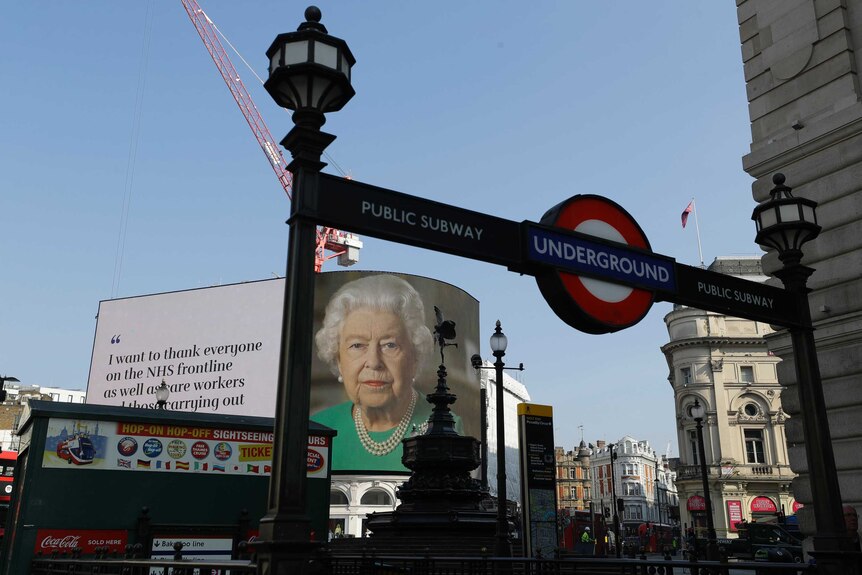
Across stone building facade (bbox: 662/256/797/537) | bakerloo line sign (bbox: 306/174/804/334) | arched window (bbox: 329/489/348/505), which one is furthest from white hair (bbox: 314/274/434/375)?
bakerloo line sign (bbox: 306/174/804/334)

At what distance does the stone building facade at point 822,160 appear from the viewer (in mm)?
12391

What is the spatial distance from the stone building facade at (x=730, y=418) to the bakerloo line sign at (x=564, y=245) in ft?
186

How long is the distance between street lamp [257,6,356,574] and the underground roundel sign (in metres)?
2.17

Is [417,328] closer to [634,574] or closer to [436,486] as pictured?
[436,486]

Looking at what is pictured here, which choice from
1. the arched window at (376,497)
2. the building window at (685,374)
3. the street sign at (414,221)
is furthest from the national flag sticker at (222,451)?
the arched window at (376,497)

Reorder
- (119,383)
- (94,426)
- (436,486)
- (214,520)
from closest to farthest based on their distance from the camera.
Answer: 1. (94,426)
2. (214,520)
3. (436,486)
4. (119,383)

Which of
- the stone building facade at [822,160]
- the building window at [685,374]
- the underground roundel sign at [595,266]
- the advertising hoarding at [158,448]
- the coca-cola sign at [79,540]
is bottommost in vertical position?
the coca-cola sign at [79,540]

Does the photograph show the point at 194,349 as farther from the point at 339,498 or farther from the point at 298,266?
the point at 298,266

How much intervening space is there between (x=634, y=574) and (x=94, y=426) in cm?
1053

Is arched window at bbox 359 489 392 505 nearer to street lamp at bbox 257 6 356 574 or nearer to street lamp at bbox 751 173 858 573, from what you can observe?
street lamp at bbox 751 173 858 573

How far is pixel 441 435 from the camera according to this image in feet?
69.7

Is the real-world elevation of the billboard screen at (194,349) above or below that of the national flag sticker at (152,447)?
above

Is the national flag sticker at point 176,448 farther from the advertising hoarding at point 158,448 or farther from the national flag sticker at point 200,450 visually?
the national flag sticker at point 200,450

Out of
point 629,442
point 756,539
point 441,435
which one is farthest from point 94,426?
point 629,442
